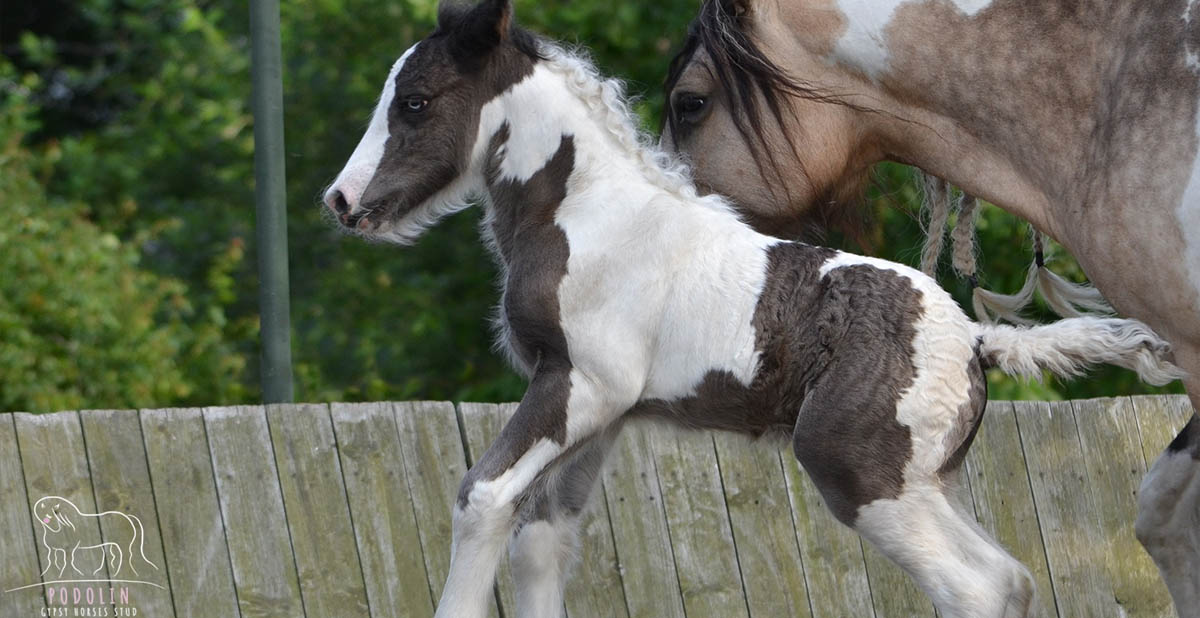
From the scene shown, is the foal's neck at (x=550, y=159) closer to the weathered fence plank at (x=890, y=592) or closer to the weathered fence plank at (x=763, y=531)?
the weathered fence plank at (x=763, y=531)

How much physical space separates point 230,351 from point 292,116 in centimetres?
176

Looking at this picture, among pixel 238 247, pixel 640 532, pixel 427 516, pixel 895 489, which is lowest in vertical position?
pixel 238 247

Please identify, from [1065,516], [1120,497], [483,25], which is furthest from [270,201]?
[1120,497]

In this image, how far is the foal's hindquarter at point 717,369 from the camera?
2.88 meters

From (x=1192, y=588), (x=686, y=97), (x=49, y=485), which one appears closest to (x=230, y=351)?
(x=49, y=485)

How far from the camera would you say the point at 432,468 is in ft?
14.3

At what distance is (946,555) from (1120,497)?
207cm

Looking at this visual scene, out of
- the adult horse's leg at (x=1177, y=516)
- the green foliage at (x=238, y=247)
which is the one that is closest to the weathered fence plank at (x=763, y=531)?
the adult horse's leg at (x=1177, y=516)

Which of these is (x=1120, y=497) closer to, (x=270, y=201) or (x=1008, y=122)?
(x=1008, y=122)

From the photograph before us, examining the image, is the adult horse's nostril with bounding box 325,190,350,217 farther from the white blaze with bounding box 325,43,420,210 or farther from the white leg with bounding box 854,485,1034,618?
the white leg with bounding box 854,485,1034,618

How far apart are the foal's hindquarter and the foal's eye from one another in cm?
33

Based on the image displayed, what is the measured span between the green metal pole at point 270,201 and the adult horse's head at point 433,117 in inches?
45.2

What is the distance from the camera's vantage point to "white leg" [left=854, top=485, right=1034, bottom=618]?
2803mm

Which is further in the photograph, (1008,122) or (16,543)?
(16,543)
